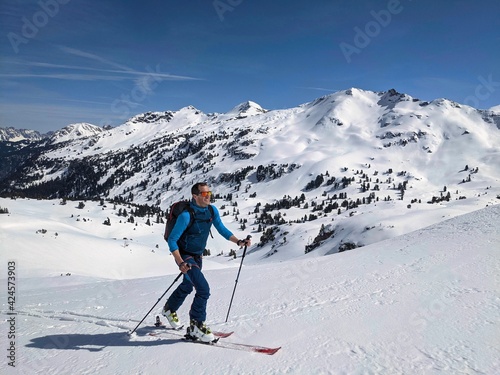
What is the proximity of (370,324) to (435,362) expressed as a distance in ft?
5.64

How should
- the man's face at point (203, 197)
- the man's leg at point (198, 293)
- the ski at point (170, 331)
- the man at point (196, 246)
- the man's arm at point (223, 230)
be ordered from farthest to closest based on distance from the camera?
the man's arm at point (223, 230) → the ski at point (170, 331) → the man's face at point (203, 197) → the man's leg at point (198, 293) → the man at point (196, 246)

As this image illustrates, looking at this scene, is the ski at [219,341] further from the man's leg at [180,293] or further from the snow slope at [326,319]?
the man's leg at [180,293]

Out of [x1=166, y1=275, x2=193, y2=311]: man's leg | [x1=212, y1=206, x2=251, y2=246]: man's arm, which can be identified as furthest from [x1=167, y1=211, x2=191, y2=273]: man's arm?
[x1=166, y1=275, x2=193, y2=311]: man's leg

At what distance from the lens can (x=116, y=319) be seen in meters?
9.45

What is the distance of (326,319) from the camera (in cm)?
759

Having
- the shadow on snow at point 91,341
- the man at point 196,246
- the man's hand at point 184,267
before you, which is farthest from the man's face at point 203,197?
the shadow on snow at point 91,341

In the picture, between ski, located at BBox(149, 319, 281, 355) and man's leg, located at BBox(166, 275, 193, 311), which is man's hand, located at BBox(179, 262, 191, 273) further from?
ski, located at BBox(149, 319, 281, 355)

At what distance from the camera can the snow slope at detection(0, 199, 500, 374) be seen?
19.1 ft

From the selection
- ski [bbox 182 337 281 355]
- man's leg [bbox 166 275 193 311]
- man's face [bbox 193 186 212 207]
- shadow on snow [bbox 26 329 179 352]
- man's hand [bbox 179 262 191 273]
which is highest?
man's face [bbox 193 186 212 207]

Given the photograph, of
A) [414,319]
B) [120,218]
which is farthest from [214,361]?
[120,218]

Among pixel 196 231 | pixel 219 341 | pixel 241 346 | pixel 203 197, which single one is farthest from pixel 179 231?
pixel 241 346

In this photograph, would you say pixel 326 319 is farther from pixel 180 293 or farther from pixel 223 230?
pixel 180 293

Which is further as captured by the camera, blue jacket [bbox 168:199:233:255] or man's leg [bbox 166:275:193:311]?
man's leg [bbox 166:275:193:311]

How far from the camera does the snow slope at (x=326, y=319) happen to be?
5.82m
